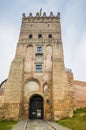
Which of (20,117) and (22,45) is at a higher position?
(22,45)

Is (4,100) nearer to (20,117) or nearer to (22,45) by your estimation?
(20,117)

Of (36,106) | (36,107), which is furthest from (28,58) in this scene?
(36,107)

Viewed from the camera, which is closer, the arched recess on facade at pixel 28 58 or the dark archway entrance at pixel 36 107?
the dark archway entrance at pixel 36 107

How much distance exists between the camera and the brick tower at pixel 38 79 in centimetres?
2366

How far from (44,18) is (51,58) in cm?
781

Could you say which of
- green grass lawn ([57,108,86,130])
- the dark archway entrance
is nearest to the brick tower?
the dark archway entrance

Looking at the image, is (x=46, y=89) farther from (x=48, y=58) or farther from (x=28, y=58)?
(x=28, y=58)

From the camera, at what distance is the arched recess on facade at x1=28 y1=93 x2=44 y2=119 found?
25875 millimetres

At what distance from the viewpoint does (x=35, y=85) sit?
26.2 m

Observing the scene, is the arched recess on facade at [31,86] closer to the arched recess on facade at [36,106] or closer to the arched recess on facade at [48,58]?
the arched recess on facade at [36,106]

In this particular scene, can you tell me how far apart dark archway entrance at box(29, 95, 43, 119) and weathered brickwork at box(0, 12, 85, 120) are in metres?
0.12

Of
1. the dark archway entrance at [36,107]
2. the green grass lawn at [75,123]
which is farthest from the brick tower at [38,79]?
the green grass lawn at [75,123]

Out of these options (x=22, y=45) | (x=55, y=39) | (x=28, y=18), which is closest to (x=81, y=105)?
(x=55, y=39)

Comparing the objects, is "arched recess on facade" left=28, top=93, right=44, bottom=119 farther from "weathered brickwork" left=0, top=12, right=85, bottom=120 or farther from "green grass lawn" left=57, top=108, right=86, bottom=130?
"green grass lawn" left=57, top=108, right=86, bottom=130
